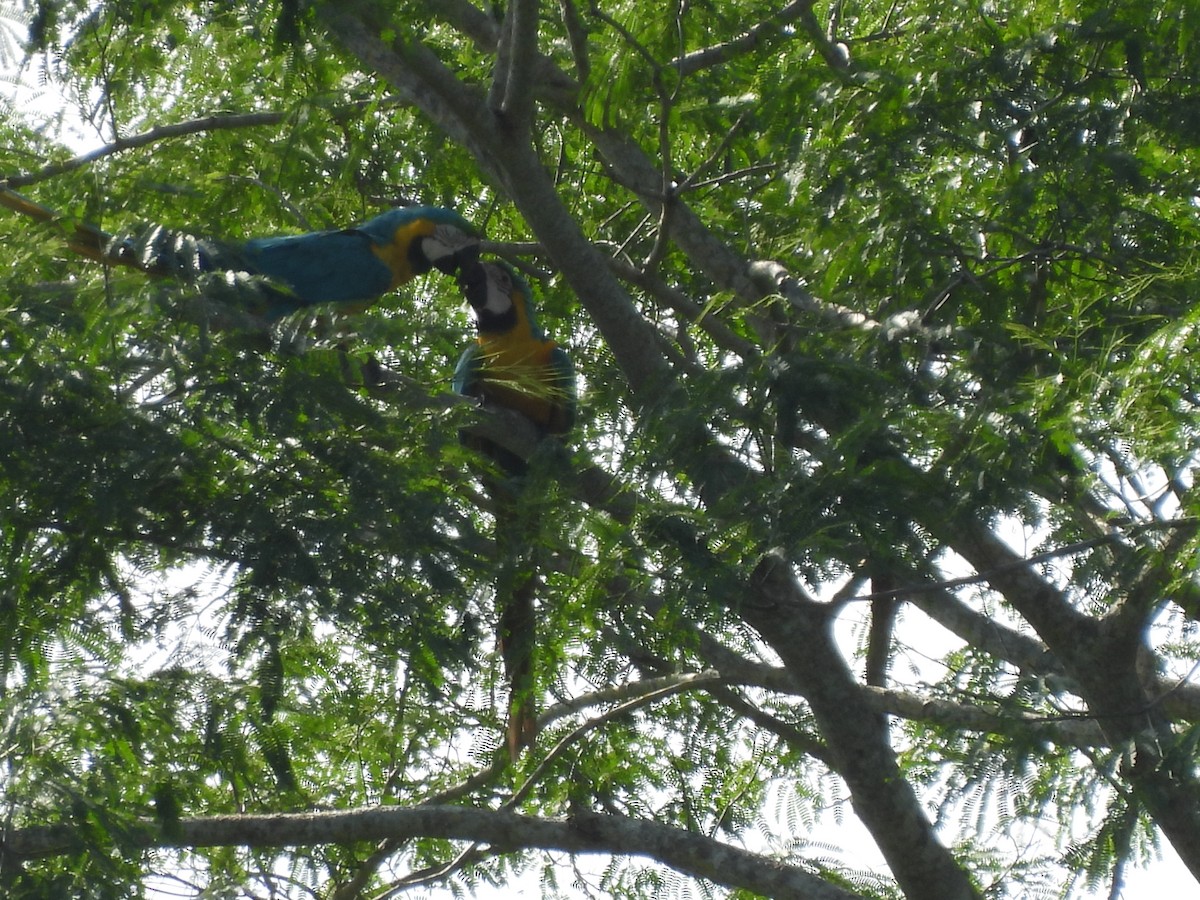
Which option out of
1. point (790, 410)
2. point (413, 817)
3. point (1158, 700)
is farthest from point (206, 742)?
point (1158, 700)

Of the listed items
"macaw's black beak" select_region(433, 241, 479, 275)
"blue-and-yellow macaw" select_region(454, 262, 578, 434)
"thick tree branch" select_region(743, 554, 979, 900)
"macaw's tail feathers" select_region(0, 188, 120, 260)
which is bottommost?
"thick tree branch" select_region(743, 554, 979, 900)

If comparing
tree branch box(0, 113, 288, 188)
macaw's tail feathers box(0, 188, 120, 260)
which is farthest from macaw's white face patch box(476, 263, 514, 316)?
macaw's tail feathers box(0, 188, 120, 260)

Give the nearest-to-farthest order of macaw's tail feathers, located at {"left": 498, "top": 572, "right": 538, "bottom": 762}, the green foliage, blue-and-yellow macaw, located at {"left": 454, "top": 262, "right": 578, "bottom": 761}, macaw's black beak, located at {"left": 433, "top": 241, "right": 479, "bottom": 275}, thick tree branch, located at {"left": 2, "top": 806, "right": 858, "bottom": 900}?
1. the green foliage
2. macaw's tail feathers, located at {"left": 498, "top": 572, "right": 538, "bottom": 762}
3. thick tree branch, located at {"left": 2, "top": 806, "right": 858, "bottom": 900}
4. blue-and-yellow macaw, located at {"left": 454, "top": 262, "right": 578, "bottom": 761}
5. macaw's black beak, located at {"left": 433, "top": 241, "right": 479, "bottom": 275}

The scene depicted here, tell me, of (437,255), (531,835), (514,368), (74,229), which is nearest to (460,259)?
(437,255)

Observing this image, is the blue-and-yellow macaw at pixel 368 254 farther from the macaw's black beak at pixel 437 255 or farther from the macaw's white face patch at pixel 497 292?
the macaw's white face patch at pixel 497 292

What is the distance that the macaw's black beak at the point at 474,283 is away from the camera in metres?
4.98

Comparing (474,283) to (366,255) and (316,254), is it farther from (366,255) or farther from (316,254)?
(316,254)

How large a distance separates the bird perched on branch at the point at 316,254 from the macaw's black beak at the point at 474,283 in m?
0.04

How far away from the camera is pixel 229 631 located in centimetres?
265

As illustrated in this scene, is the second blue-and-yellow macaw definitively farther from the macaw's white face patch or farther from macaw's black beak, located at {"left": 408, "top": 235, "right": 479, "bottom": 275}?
the macaw's white face patch

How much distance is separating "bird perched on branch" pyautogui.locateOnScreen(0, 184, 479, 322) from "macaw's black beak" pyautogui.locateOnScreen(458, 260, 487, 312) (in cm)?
4

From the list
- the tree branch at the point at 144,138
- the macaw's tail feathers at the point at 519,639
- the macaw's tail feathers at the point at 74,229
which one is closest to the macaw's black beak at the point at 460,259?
the tree branch at the point at 144,138

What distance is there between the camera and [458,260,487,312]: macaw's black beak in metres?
4.98

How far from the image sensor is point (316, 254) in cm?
456
